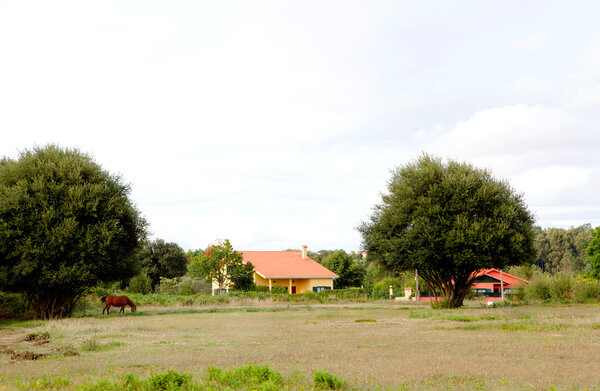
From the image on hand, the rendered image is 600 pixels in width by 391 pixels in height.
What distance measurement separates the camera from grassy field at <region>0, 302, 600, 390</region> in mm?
11039

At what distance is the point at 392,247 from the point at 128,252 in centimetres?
1966

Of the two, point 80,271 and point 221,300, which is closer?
point 80,271

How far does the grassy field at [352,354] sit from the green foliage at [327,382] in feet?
0.77

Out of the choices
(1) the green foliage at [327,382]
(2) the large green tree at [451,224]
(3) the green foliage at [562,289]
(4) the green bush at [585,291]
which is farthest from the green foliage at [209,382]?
(4) the green bush at [585,291]

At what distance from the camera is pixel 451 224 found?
36.3 m

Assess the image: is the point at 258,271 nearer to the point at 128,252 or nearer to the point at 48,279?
the point at 128,252

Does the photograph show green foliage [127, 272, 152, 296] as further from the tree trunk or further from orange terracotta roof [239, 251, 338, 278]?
the tree trunk

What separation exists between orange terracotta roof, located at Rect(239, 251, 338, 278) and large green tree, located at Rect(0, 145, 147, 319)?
3427 cm

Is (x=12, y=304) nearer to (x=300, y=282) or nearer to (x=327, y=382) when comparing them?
(x=327, y=382)

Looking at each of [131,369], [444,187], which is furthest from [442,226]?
[131,369]

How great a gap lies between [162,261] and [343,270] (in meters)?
28.7

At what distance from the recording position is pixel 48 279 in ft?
110

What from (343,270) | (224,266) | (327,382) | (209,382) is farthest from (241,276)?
(327,382)

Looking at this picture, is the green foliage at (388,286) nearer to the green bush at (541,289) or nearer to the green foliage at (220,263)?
the green foliage at (220,263)
